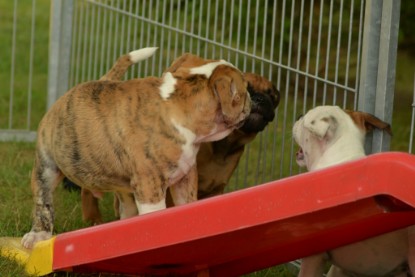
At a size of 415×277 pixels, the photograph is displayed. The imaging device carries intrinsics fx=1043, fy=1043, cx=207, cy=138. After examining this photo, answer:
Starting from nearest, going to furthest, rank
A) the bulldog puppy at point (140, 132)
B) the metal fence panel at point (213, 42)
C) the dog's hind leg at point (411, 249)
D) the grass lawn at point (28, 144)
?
the dog's hind leg at point (411, 249) < the bulldog puppy at point (140, 132) < the grass lawn at point (28, 144) < the metal fence panel at point (213, 42)

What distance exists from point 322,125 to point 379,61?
1.55 ft

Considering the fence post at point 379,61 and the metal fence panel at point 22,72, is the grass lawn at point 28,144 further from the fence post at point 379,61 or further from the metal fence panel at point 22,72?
the fence post at point 379,61

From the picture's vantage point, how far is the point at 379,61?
501 cm

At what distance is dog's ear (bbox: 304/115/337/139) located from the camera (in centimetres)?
480

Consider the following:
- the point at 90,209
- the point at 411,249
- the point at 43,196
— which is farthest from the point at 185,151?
the point at 90,209

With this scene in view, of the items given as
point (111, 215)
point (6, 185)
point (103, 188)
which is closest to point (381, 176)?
point (103, 188)

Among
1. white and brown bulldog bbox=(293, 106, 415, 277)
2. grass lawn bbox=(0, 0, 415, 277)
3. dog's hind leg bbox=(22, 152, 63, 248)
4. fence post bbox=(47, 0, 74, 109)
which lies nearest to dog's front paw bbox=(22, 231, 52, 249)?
dog's hind leg bbox=(22, 152, 63, 248)

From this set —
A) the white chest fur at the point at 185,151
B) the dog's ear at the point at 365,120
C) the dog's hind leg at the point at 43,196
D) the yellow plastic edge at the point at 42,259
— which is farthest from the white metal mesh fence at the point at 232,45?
the yellow plastic edge at the point at 42,259

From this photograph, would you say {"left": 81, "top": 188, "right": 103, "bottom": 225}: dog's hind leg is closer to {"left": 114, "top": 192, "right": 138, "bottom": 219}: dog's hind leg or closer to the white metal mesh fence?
{"left": 114, "top": 192, "right": 138, "bottom": 219}: dog's hind leg

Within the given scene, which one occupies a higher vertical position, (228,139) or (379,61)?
(379,61)

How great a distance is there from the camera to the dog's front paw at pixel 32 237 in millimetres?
5250

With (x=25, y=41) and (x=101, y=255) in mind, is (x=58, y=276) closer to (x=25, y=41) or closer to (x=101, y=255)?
(x=101, y=255)

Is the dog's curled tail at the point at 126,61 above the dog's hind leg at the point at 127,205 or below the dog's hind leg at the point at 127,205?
above

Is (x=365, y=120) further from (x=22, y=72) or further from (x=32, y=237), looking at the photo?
(x=22, y=72)
